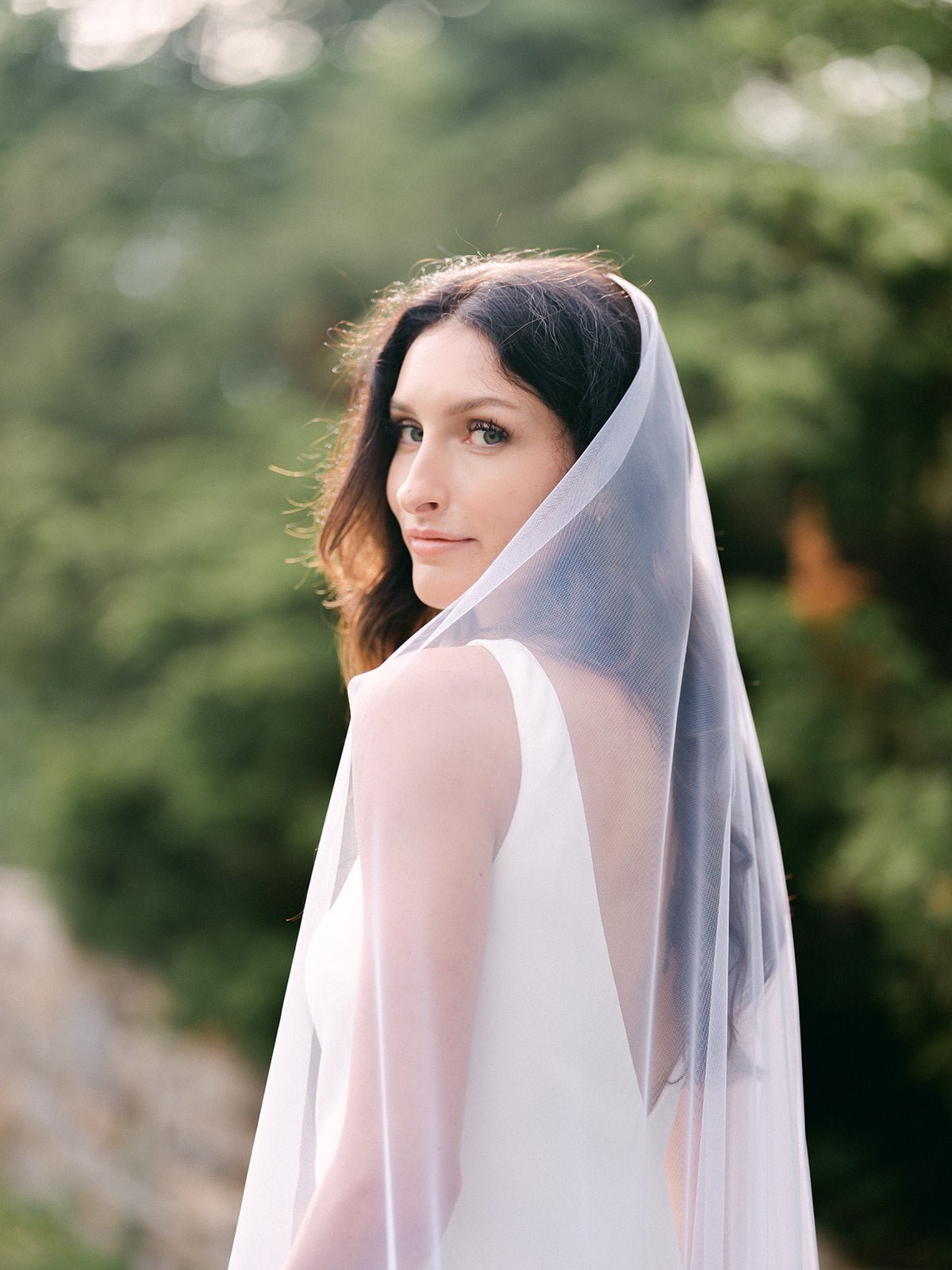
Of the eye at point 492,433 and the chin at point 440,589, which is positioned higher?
the eye at point 492,433

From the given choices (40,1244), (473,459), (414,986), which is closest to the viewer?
(414,986)

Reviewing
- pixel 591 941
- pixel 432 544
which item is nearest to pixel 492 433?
pixel 432 544

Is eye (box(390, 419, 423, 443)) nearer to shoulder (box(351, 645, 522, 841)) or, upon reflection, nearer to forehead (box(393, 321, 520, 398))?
forehead (box(393, 321, 520, 398))

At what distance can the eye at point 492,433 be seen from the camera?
52.3 inches

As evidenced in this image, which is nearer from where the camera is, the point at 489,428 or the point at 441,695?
the point at 441,695

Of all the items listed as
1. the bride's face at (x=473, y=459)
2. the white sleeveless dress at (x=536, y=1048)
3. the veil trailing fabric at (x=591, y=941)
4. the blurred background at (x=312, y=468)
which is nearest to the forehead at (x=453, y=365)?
the bride's face at (x=473, y=459)

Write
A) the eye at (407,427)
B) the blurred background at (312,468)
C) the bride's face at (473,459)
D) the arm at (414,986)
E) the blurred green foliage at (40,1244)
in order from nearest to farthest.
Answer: the arm at (414,986) → the bride's face at (473,459) → the eye at (407,427) → the blurred background at (312,468) → the blurred green foliage at (40,1244)

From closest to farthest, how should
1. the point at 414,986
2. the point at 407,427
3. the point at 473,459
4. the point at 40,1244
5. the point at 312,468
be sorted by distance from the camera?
the point at 414,986 → the point at 473,459 → the point at 407,427 → the point at 312,468 → the point at 40,1244

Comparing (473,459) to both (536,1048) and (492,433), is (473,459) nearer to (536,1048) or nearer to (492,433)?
(492,433)

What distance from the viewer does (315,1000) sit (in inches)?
46.4

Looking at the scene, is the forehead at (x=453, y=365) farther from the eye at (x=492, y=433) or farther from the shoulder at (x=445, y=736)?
the shoulder at (x=445, y=736)

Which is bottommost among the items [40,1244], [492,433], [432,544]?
[40,1244]

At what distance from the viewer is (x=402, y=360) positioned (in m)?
1.58

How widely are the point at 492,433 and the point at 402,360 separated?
0.30 m
